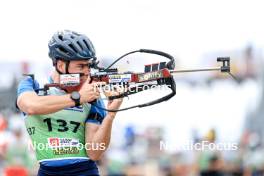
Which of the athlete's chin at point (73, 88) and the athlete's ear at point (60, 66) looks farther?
the athlete's ear at point (60, 66)

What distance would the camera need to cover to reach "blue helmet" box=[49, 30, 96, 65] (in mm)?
8648

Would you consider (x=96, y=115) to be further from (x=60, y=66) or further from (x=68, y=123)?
(x=60, y=66)

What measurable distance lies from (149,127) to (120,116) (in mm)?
686

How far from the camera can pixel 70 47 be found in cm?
870

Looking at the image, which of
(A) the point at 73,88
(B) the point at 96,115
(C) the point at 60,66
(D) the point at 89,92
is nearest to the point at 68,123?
(B) the point at 96,115

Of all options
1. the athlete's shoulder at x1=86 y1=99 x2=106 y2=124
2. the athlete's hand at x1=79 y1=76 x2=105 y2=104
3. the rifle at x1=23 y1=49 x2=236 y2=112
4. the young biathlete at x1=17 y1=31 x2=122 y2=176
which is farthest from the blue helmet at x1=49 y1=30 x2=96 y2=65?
the athlete's shoulder at x1=86 y1=99 x2=106 y2=124

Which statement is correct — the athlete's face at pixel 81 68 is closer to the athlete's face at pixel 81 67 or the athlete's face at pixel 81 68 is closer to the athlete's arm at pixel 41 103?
the athlete's face at pixel 81 67

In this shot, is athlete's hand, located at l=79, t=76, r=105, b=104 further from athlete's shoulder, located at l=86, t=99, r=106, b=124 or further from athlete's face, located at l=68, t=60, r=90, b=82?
athlete's shoulder, located at l=86, t=99, r=106, b=124

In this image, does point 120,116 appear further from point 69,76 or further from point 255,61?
point 69,76

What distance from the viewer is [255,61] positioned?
840 inches

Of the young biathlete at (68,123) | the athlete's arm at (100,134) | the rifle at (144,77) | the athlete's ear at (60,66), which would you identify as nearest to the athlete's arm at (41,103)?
the young biathlete at (68,123)

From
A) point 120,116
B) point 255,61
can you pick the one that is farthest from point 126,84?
point 255,61

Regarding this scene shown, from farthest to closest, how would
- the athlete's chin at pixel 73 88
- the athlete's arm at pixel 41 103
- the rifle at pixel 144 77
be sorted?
the athlete's chin at pixel 73 88 → the athlete's arm at pixel 41 103 → the rifle at pixel 144 77

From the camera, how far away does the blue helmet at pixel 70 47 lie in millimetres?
8648
